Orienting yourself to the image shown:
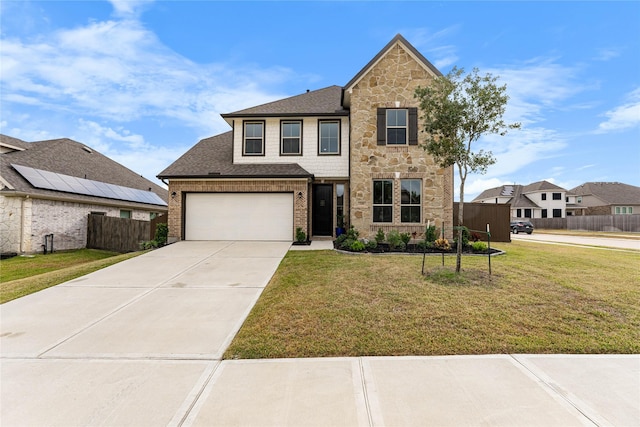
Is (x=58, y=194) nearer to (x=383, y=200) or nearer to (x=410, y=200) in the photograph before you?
(x=383, y=200)

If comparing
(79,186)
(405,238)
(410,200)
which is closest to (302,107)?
(410,200)

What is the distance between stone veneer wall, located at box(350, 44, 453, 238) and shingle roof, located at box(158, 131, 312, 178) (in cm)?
248

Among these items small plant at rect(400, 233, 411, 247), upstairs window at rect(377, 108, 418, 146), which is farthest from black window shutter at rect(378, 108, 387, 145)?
small plant at rect(400, 233, 411, 247)

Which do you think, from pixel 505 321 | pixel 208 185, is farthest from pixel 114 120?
pixel 505 321

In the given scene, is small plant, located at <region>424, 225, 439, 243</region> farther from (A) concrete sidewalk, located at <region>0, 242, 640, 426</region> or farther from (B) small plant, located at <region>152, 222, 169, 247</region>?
(B) small plant, located at <region>152, 222, 169, 247</region>

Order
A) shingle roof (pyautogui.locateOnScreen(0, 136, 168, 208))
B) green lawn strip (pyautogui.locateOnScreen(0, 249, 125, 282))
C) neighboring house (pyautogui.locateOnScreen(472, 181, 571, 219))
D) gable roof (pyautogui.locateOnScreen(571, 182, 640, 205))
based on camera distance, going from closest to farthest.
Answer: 1. green lawn strip (pyautogui.locateOnScreen(0, 249, 125, 282))
2. shingle roof (pyautogui.locateOnScreen(0, 136, 168, 208))
3. gable roof (pyautogui.locateOnScreen(571, 182, 640, 205))
4. neighboring house (pyautogui.locateOnScreen(472, 181, 571, 219))

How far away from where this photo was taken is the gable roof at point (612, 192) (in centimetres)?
4212

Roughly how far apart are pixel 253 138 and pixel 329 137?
3574 millimetres

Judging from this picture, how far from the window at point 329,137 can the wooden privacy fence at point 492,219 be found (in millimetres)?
6606

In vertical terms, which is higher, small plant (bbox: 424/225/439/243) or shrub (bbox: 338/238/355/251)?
small plant (bbox: 424/225/439/243)

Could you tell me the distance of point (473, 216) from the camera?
15086 millimetres

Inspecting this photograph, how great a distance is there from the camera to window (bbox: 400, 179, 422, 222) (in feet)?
40.7

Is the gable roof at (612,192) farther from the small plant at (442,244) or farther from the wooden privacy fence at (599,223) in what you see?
the small plant at (442,244)

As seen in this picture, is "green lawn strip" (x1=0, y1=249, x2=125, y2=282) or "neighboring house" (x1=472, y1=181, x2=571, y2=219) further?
"neighboring house" (x1=472, y1=181, x2=571, y2=219)
